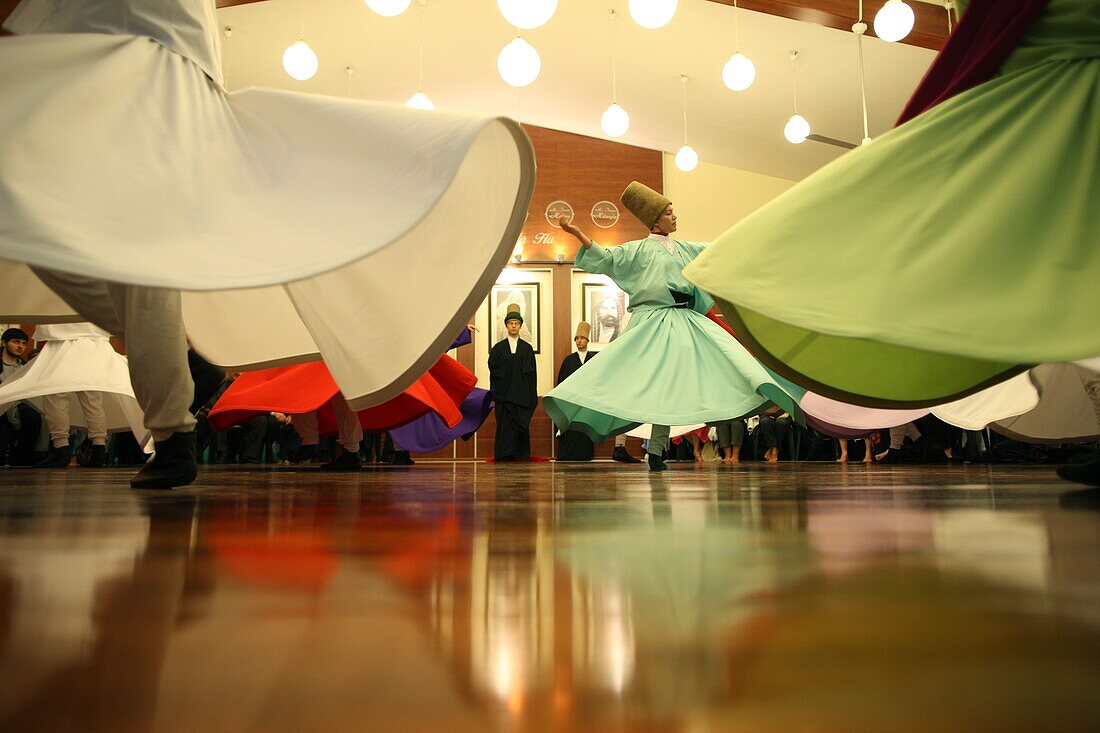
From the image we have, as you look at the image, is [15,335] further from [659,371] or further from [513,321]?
[659,371]

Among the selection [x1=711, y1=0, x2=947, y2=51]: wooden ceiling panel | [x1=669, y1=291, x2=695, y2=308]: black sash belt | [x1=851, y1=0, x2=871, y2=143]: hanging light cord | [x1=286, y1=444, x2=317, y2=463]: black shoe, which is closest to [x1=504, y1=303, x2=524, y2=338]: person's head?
[x1=286, y1=444, x2=317, y2=463]: black shoe

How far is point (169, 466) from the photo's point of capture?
162 cm

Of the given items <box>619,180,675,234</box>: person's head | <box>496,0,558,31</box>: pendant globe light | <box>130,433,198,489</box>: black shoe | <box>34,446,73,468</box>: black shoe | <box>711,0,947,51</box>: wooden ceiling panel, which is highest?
<box>711,0,947,51</box>: wooden ceiling panel

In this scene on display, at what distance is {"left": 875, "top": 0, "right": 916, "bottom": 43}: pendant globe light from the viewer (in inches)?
182

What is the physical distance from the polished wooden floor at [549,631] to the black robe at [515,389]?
23.7 feet

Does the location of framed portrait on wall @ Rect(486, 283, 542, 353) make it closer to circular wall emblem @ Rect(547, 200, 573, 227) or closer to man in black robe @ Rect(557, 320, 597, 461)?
circular wall emblem @ Rect(547, 200, 573, 227)

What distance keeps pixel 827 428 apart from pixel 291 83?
25.3 ft

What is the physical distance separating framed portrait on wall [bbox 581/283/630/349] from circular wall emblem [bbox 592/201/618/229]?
79 centimetres

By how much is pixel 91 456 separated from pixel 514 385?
3690 millimetres

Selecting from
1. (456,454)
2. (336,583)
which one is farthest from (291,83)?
(336,583)

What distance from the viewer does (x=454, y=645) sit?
1.16ft

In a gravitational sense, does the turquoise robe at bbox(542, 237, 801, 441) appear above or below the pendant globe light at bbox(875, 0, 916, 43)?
below

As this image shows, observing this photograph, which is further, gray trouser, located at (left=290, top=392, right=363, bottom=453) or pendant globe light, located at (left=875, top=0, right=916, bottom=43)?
pendant globe light, located at (left=875, top=0, right=916, bottom=43)

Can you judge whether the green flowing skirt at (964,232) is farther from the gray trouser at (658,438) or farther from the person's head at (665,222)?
Answer: the person's head at (665,222)
